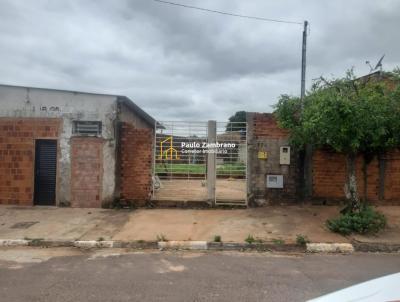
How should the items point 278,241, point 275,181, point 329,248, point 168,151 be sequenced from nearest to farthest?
1. point 329,248
2. point 278,241
3. point 275,181
4. point 168,151

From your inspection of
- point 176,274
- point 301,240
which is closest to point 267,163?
point 301,240

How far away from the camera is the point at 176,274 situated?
6.09m

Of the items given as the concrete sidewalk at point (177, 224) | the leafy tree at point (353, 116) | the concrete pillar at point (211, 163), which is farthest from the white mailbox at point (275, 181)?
the leafy tree at point (353, 116)

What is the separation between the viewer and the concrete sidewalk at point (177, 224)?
27.6ft

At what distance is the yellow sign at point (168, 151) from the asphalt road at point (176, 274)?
4451 mm

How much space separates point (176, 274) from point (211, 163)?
5.62 meters

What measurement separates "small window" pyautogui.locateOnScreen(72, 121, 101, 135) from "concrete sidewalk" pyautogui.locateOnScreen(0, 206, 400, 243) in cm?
222

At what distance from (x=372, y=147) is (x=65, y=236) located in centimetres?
704

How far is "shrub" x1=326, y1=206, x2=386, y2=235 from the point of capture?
853 centimetres

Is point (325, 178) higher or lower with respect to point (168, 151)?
lower

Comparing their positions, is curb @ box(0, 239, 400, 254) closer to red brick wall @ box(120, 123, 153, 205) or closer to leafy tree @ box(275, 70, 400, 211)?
leafy tree @ box(275, 70, 400, 211)

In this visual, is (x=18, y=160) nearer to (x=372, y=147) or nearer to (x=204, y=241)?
(x=204, y=241)

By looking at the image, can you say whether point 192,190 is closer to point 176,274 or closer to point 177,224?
point 177,224

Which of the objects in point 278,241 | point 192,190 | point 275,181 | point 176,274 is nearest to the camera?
point 176,274
